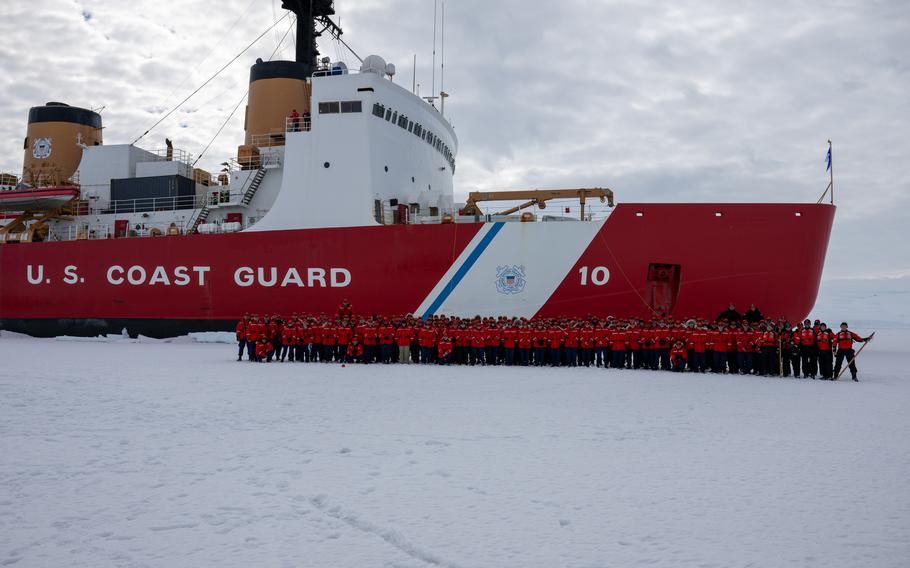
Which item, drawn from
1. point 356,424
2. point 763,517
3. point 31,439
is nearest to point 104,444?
point 31,439

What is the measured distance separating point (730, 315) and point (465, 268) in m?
5.81

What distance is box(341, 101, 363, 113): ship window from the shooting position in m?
16.3

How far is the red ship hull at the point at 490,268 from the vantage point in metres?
13.6

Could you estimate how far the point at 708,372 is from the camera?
459 inches

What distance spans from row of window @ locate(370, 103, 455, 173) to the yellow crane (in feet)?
9.41

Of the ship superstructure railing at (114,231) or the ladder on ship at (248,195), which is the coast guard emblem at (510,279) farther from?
the ship superstructure railing at (114,231)

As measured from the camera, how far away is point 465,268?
1475 cm

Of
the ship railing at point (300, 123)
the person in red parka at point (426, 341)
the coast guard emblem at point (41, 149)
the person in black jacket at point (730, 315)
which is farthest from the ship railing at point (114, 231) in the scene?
the person in black jacket at point (730, 315)

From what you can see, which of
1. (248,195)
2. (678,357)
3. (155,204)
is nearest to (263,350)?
(248,195)

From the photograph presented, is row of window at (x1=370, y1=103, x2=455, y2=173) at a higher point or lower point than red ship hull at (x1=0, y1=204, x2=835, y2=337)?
higher

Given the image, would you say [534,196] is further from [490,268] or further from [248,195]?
[248,195]

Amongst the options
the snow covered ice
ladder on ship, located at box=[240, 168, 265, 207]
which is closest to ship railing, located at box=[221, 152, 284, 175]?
ladder on ship, located at box=[240, 168, 265, 207]

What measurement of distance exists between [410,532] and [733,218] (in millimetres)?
12314

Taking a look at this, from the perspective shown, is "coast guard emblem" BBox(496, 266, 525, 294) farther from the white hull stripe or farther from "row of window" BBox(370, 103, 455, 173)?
"row of window" BBox(370, 103, 455, 173)
